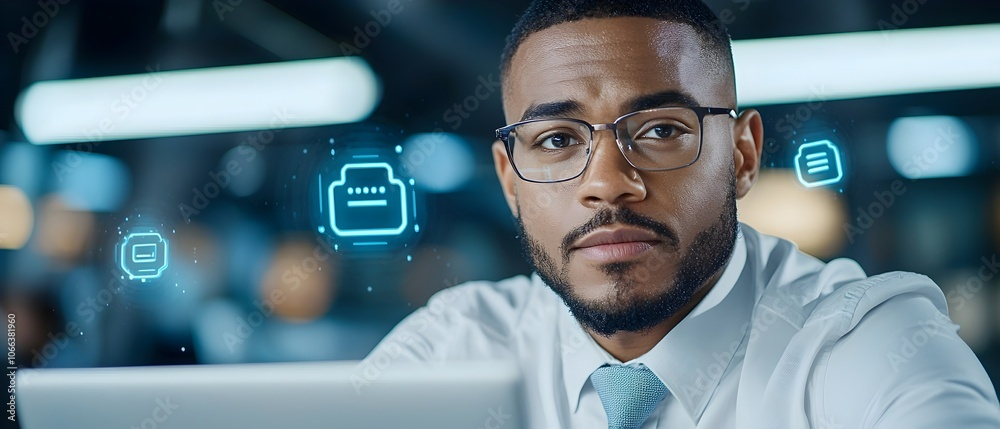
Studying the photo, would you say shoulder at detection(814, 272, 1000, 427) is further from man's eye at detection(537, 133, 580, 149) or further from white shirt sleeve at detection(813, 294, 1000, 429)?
man's eye at detection(537, 133, 580, 149)

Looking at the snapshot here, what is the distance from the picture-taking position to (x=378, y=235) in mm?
1650

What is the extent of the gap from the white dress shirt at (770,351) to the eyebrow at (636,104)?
0.30m

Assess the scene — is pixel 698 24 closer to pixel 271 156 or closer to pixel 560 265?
pixel 560 265

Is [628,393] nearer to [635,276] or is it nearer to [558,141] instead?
[635,276]

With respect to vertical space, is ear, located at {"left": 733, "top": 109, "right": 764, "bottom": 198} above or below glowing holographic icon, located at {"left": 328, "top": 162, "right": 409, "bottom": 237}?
above

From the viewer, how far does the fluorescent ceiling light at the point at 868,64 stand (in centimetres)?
137

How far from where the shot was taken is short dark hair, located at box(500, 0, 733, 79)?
1.15 metres

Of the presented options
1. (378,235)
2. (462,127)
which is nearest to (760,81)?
(462,127)

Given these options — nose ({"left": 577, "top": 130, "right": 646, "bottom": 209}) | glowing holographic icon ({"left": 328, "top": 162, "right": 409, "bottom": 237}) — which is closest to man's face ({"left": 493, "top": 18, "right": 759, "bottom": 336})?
nose ({"left": 577, "top": 130, "right": 646, "bottom": 209})

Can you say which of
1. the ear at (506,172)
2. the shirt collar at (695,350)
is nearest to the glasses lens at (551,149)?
the ear at (506,172)

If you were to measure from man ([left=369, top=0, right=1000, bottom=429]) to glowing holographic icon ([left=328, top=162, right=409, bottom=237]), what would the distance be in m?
0.46

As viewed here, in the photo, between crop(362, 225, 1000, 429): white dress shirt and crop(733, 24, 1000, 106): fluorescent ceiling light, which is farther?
crop(733, 24, 1000, 106): fluorescent ceiling light

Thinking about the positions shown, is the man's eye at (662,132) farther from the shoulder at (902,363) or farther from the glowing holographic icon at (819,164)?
the glowing holographic icon at (819,164)

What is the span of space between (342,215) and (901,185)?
4.03 ft
